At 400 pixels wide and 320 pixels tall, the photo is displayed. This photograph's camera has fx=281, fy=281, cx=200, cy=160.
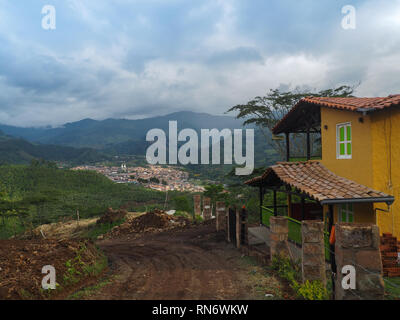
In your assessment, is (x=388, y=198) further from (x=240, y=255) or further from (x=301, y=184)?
(x=240, y=255)

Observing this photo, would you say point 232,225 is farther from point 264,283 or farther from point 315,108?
point 315,108

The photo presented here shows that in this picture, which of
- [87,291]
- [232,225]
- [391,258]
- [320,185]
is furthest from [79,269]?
[391,258]

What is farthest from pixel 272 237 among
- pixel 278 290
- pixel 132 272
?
pixel 132 272

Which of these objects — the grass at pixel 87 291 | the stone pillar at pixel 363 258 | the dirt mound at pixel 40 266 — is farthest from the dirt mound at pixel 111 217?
the stone pillar at pixel 363 258

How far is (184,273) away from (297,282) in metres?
3.31

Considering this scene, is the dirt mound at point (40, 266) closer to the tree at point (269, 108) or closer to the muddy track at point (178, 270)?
the muddy track at point (178, 270)

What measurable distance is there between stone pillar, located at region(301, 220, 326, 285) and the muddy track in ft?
4.68

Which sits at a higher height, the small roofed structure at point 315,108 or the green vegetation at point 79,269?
the small roofed structure at point 315,108

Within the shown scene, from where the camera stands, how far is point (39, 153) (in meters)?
118

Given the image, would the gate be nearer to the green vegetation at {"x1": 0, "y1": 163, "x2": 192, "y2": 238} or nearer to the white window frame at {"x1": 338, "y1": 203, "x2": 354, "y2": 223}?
the white window frame at {"x1": 338, "y1": 203, "x2": 354, "y2": 223}

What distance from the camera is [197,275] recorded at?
27.0ft

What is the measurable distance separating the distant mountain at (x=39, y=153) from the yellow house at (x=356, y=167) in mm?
102499

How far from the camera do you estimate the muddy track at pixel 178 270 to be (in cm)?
674

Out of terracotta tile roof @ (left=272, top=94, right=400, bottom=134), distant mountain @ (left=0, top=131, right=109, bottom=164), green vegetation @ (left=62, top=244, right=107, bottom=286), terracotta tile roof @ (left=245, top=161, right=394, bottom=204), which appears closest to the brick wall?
terracotta tile roof @ (left=245, top=161, right=394, bottom=204)
